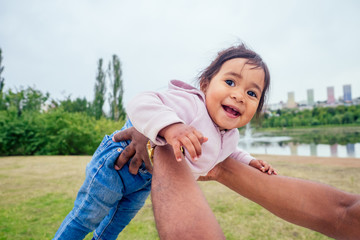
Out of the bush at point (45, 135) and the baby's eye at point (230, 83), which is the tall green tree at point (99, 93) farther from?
the baby's eye at point (230, 83)

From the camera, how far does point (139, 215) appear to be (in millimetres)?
2807

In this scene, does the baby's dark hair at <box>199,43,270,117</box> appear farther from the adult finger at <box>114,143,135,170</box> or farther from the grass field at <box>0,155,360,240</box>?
the grass field at <box>0,155,360,240</box>

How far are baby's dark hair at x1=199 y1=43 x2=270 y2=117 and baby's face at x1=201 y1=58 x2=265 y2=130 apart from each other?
0.04 meters

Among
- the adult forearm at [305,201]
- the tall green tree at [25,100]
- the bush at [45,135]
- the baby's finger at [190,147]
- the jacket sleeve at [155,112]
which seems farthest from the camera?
the tall green tree at [25,100]

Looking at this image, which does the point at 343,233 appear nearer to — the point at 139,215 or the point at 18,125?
the point at 139,215

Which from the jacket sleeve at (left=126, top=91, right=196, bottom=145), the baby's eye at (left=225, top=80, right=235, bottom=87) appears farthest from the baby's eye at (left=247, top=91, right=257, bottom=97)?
the jacket sleeve at (left=126, top=91, right=196, bottom=145)

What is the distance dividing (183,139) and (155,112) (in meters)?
0.19

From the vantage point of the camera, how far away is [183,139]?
2.40 feet

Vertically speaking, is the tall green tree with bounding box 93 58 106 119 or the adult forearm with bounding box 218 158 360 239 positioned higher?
the adult forearm with bounding box 218 158 360 239

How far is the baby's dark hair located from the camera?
4.63 ft

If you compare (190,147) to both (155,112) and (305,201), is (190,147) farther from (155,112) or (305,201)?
(305,201)

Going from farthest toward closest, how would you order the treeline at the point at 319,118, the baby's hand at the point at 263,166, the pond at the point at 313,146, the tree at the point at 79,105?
the treeline at the point at 319,118
the tree at the point at 79,105
the pond at the point at 313,146
the baby's hand at the point at 263,166

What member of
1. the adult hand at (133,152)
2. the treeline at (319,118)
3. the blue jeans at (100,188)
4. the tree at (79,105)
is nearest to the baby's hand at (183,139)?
the adult hand at (133,152)

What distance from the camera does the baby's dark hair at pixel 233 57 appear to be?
4.63 feet
